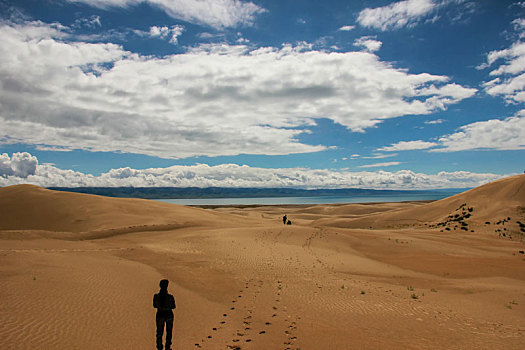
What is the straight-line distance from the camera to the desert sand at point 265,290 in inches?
300

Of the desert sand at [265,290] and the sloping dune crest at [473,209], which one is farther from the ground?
the sloping dune crest at [473,209]

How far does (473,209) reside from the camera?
39.3 m

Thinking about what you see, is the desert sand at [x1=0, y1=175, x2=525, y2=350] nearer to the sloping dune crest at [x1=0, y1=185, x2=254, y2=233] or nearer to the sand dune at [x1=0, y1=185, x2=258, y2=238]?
the sand dune at [x1=0, y1=185, x2=258, y2=238]

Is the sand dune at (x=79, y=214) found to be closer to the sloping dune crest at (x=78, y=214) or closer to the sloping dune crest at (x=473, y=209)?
the sloping dune crest at (x=78, y=214)

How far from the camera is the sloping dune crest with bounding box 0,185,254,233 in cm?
2934

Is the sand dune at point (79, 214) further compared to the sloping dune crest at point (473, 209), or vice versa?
the sloping dune crest at point (473, 209)

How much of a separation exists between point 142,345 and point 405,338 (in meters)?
6.21

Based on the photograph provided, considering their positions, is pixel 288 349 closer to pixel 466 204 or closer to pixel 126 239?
pixel 126 239

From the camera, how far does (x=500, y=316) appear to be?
9.12 m

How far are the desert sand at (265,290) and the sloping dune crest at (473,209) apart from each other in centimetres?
892

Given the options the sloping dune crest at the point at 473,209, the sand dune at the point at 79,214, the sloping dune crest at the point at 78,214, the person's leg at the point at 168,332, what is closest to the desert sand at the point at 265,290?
the person's leg at the point at 168,332

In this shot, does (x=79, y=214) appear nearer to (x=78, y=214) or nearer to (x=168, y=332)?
(x=78, y=214)

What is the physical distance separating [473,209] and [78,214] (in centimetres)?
4562

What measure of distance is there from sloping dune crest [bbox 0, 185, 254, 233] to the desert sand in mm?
2514
